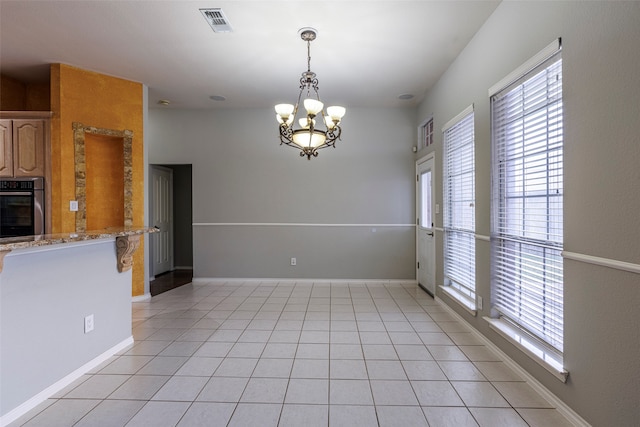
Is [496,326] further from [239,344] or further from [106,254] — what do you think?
[106,254]

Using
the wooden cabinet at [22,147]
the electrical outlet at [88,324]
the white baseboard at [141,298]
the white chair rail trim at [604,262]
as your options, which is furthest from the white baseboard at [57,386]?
the white chair rail trim at [604,262]

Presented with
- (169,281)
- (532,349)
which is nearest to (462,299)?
(532,349)

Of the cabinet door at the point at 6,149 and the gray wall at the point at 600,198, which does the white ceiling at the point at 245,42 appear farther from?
the gray wall at the point at 600,198

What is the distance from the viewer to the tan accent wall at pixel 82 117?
143 inches

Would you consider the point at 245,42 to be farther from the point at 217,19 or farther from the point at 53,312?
the point at 53,312

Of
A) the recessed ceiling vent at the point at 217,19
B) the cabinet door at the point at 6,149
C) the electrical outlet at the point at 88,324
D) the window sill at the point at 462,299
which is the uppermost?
the recessed ceiling vent at the point at 217,19

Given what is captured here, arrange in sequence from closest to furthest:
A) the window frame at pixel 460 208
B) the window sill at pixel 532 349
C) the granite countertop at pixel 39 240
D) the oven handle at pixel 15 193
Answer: the granite countertop at pixel 39 240 → the window sill at pixel 532 349 → the window frame at pixel 460 208 → the oven handle at pixel 15 193

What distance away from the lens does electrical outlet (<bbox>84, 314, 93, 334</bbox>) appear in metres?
2.37

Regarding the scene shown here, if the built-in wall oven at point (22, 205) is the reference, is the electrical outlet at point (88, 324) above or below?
below

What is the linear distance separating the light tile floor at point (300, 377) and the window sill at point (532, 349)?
0.23m

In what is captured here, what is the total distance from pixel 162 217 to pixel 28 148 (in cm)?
271

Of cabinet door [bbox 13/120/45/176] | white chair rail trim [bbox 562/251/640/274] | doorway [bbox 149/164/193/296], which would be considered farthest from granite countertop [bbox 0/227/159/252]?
doorway [bbox 149/164/193/296]

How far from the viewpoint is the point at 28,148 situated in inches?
143

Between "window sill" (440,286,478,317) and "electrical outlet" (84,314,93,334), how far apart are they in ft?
11.1
